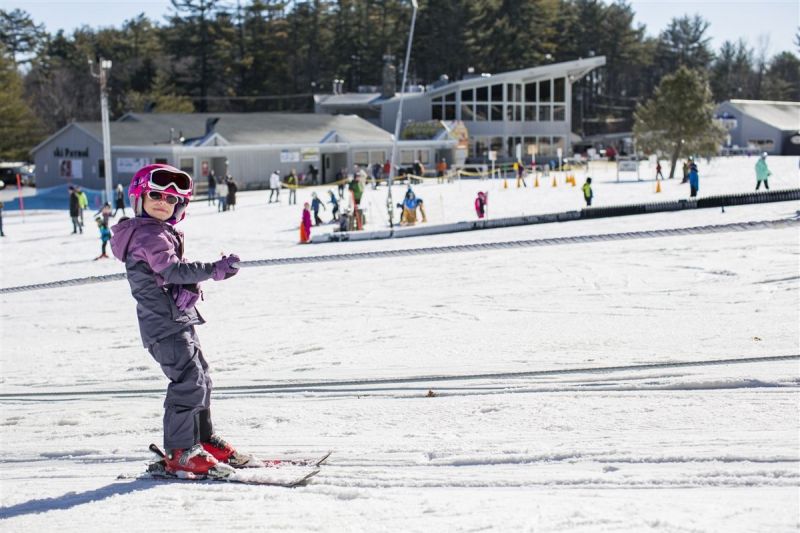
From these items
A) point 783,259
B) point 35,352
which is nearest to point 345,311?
point 35,352

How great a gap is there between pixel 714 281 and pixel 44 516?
476 inches

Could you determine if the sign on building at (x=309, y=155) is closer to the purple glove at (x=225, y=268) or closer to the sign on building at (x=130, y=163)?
the sign on building at (x=130, y=163)

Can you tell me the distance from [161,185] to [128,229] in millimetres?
289

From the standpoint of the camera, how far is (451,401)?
6.81 metres

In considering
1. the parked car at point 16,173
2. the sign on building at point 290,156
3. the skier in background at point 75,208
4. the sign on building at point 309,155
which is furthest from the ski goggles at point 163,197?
the parked car at point 16,173

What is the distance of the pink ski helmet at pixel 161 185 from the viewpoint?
5.17 metres

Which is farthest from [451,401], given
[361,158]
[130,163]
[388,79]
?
[388,79]

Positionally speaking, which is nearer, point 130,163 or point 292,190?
point 292,190

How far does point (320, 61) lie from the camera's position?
288 ft

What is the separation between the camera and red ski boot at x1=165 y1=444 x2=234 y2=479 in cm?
522

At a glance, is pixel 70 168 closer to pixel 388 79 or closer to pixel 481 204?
pixel 388 79

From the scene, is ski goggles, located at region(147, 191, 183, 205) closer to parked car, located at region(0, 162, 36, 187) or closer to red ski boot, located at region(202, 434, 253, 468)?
red ski boot, located at region(202, 434, 253, 468)

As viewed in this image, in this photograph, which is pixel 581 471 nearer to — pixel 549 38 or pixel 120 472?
pixel 120 472

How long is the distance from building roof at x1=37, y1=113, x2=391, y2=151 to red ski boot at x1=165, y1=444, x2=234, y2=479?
42.9 m
